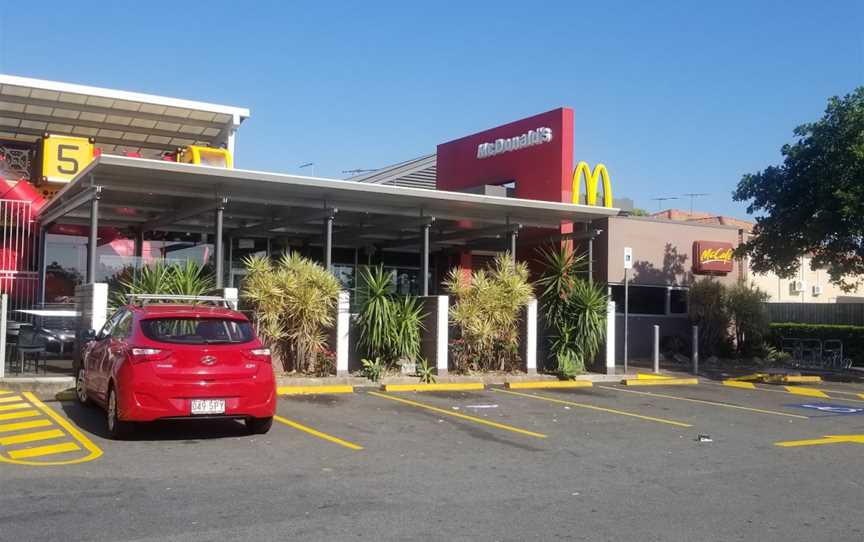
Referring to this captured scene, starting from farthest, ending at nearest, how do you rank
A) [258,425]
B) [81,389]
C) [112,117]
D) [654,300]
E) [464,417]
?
[654,300], [112,117], [464,417], [81,389], [258,425]

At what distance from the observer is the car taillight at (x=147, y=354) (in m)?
9.48

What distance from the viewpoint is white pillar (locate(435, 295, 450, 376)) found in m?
16.8

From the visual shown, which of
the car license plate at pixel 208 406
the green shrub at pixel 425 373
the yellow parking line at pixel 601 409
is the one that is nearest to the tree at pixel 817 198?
the yellow parking line at pixel 601 409

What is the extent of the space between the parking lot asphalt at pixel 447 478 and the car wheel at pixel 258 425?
12 centimetres

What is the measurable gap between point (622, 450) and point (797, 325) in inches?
773

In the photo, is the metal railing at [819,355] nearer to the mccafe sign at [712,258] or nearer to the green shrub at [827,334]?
the green shrub at [827,334]

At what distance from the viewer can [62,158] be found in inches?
881

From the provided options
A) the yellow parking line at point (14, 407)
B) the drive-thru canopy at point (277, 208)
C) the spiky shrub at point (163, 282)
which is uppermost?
→ the drive-thru canopy at point (277, 208)

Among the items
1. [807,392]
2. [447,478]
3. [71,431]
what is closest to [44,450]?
[71,431]

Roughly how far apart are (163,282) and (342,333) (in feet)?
11.1

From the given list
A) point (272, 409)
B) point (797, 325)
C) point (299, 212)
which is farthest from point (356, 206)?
point (797, 325)

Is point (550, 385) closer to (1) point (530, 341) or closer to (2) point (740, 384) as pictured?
(1) point (530, 341)

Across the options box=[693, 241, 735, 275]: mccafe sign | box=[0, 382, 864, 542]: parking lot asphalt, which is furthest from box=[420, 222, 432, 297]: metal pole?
box=[693, 241, 735, 275]: mccafe sign

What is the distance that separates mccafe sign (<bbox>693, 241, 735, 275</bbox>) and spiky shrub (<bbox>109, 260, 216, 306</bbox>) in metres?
14.9
